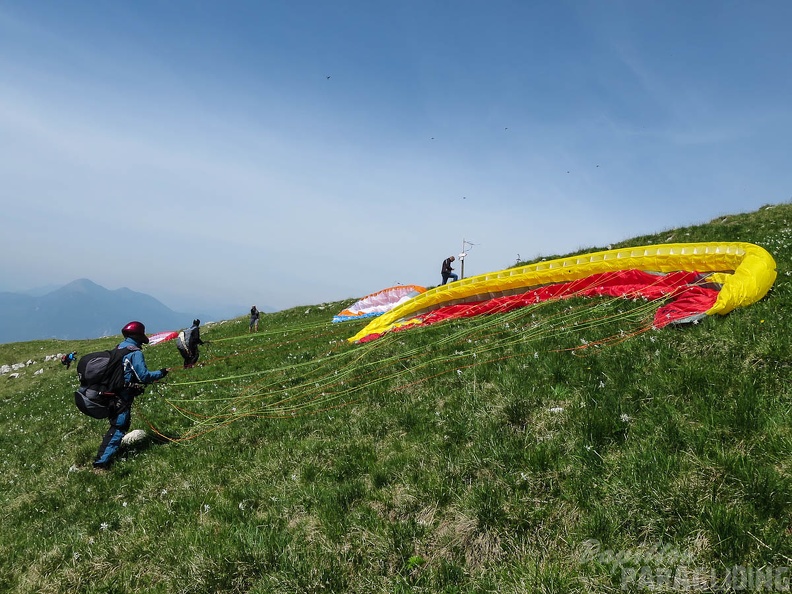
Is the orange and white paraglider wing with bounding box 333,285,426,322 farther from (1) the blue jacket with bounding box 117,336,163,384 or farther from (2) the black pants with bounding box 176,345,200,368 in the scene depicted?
(1) the blue jacket with bounding box 117,336,163,384

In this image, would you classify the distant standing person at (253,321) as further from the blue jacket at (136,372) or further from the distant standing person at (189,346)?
the blue jacket at (136,372)

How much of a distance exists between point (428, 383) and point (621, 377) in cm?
372

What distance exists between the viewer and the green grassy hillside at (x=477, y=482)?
12.3 feet

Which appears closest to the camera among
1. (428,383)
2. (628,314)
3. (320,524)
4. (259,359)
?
(320,524)

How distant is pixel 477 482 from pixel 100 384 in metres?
8.08

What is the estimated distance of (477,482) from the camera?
16.9 feet

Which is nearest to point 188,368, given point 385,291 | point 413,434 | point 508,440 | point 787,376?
point 385,291

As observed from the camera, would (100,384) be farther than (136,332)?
No

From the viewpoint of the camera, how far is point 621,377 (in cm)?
640

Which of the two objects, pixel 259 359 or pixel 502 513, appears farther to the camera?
pixel 259 359

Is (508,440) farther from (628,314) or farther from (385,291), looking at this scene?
(385,291)

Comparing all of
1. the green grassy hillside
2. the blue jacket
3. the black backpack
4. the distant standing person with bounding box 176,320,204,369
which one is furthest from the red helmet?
the distant standing person with bounding box 176,320,204,369

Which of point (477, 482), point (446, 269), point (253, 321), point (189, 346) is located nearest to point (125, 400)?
point (477, 482)

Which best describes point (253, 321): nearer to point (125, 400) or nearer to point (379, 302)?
point (379, 302)
